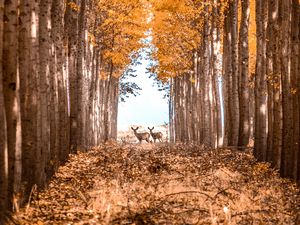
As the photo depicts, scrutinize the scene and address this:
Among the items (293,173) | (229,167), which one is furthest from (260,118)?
(293,173)

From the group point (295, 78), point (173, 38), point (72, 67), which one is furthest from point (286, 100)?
point (173, 38)

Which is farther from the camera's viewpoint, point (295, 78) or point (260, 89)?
point (260, 89)

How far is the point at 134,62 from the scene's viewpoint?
137 ft

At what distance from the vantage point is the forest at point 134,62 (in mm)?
8422

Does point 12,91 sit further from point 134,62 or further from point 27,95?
point 134,62

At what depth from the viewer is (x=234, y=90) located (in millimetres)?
22703

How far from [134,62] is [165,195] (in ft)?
109

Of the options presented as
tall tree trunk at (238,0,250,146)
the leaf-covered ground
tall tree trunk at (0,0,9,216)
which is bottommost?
the leaf-covered ground

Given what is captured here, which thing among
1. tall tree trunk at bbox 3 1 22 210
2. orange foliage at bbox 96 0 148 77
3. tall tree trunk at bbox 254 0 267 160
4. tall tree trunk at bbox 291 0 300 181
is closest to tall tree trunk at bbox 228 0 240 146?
tall tree trunk at bbox 254 0 267 160

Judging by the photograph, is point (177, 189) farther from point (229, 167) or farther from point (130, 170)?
point (229, 167)

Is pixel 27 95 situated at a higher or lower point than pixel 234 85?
lower

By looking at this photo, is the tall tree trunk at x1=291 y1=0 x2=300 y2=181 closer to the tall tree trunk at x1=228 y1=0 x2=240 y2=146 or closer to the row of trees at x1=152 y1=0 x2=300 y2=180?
the row of trees at x1=152 y1=0 x2=300 y2=180

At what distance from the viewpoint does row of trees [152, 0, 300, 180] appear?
573 inches

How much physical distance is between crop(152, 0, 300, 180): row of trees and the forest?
41 millimetres
